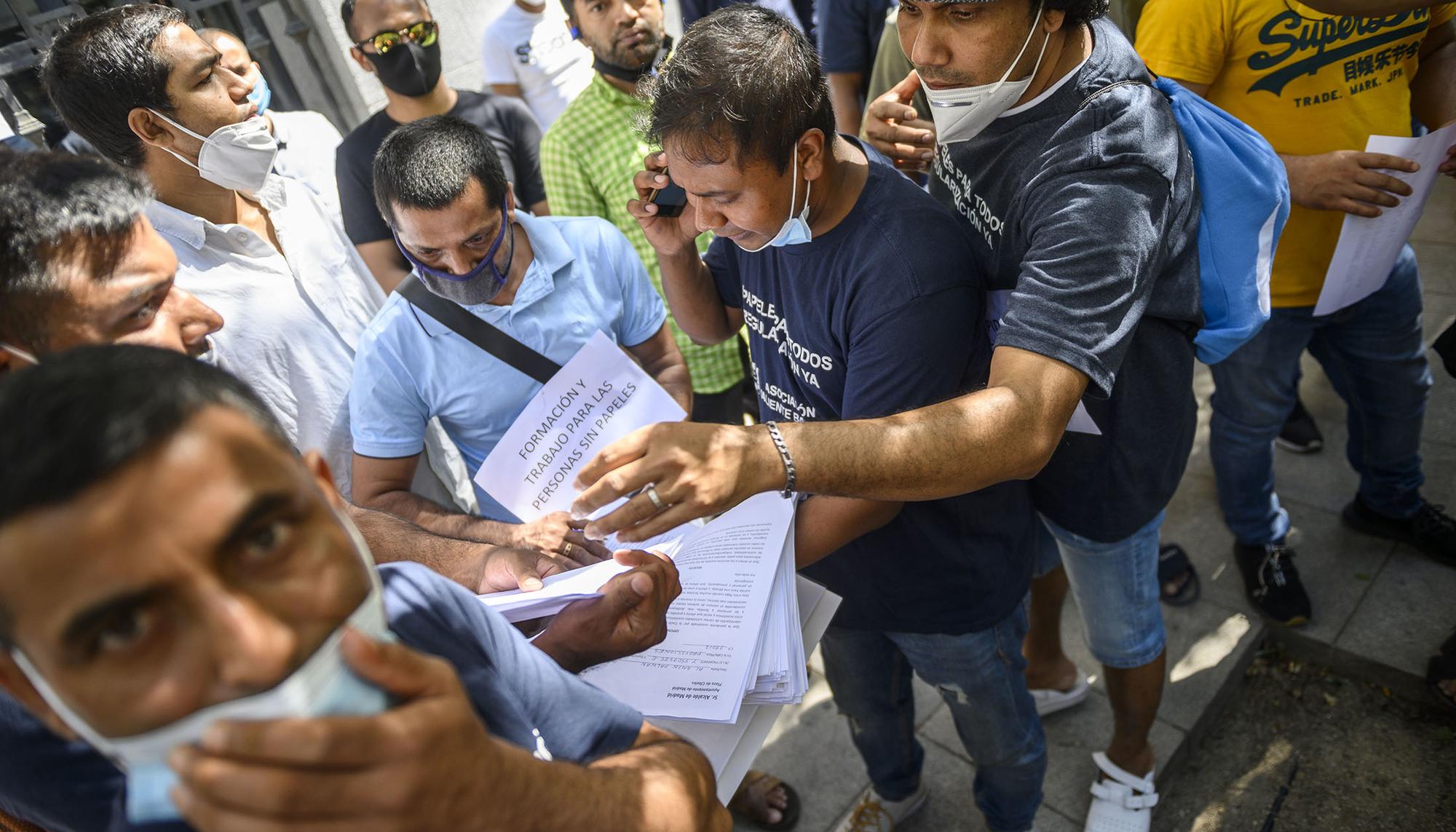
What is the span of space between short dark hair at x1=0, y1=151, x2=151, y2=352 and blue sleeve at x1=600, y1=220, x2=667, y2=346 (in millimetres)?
1208

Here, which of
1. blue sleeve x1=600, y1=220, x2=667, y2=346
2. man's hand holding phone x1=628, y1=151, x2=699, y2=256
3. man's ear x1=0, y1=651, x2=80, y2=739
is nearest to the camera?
man's ear x1=0, y1=651, x2=80, y2=739

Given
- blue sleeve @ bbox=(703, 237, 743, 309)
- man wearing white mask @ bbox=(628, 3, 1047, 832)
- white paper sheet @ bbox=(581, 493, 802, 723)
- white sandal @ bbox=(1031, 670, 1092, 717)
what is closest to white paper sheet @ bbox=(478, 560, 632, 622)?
white paper sheet @ bbox=(581, 493, 802, 723)

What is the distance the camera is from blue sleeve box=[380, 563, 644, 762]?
3.54 feet

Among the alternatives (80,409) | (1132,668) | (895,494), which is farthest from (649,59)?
(80,409)

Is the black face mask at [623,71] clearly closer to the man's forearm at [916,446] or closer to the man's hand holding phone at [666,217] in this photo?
the man's hand holding phone at [666,217]

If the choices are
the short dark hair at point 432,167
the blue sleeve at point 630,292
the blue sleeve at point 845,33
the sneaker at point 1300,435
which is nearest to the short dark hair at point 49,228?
the short dark hair at point 432,167

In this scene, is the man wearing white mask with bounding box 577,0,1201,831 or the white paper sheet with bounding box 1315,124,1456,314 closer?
the man wearing white mask with bounding box 577,0,1201,831

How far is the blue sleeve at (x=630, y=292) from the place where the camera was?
2.66 m

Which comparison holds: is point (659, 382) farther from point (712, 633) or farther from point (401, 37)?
point (401, 37)

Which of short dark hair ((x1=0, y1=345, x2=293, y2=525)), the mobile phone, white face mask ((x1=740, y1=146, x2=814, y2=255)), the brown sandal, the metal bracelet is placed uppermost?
short dark hair ((x1=0, y1=345, x2=293, y2=525))

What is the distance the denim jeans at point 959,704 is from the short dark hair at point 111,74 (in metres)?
2.43

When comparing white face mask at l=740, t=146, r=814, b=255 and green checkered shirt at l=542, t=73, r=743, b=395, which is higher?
white face mask at l=740, t=146, r=814, b=255

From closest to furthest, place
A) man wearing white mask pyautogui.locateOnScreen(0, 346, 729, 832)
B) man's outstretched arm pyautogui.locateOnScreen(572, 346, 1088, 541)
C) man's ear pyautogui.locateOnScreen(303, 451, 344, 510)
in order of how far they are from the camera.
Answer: man wearing white mask pyautogui.locateOnScreen(0, 346, 729, 832) → man's ear pyautogui.locateOnScreen(303, 451, 344, 510) → man's outstretched arm pyautogui.locateOnScreen(572, 346, 1088, 541)

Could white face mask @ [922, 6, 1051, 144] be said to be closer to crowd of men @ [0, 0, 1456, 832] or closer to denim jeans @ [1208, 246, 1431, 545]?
crowd of men @ [0, 0, 1456, 832]
